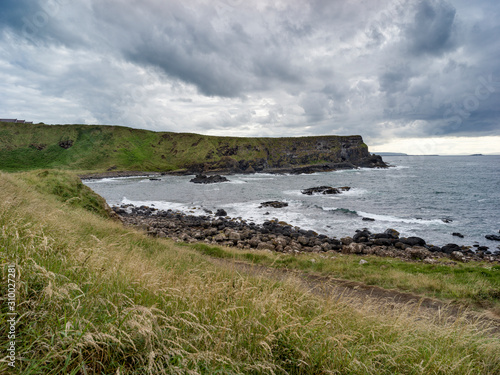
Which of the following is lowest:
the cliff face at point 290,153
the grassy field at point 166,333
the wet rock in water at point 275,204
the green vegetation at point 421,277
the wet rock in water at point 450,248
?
the wet rock in water at point 450,248

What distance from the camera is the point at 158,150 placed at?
14212 cm

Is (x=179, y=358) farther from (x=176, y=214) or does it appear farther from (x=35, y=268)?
(x=176, y=214)

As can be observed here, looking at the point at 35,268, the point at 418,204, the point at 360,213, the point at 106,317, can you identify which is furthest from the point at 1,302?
the point at 418,204

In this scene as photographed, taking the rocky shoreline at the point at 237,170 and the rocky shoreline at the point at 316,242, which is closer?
the rocky shoreline at the point at 316,242

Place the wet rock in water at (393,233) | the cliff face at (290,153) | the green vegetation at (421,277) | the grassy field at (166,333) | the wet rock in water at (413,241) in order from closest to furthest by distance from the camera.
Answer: the grassy field at (166,333) < the green vegetation at (421,277) < the wet rock in water at (413,241) < the wet rock in water at (393,233) < the cliff face at (290,153)

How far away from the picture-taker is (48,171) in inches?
752

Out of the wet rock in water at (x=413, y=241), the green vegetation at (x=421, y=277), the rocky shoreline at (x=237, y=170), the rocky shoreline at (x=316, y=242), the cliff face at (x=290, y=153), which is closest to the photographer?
the green vegetation at (x=421, y=277)

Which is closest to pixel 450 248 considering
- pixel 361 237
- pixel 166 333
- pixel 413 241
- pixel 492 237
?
pixel 413 241

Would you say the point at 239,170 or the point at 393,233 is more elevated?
the point at 239,170

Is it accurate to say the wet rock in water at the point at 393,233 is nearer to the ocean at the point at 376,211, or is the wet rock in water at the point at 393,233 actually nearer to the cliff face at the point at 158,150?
the ocean at the point at 376,211

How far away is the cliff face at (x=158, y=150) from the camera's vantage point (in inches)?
4422

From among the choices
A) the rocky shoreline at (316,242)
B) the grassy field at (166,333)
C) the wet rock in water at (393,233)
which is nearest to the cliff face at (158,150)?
the rocky shoreline at (316,242)

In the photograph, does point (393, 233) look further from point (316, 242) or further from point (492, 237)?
point (316, 242)

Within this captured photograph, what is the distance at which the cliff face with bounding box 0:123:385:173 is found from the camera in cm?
11231
